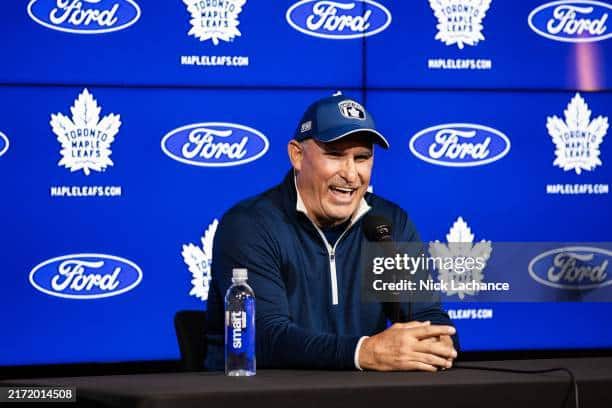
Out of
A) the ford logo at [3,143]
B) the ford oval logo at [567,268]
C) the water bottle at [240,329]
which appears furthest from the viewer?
the ford oval logo at [567,268]

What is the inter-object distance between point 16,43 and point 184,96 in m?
0.75

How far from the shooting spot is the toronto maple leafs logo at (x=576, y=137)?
15.2 ft

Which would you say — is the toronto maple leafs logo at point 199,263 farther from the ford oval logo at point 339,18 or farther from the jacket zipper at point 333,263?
the jacket zipper at point 333,263

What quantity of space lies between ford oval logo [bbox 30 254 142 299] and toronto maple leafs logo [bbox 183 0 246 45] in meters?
1.07

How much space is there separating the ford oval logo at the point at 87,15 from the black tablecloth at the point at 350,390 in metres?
2.48

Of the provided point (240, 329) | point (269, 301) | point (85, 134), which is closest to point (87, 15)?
point (85, 134)

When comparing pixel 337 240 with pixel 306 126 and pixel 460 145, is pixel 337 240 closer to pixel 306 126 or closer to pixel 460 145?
pixel 306 126

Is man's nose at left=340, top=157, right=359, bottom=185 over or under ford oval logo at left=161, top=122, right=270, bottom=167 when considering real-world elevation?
under

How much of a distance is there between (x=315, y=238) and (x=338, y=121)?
13.9 inches

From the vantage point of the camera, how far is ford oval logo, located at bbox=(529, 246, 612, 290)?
4.63 meters

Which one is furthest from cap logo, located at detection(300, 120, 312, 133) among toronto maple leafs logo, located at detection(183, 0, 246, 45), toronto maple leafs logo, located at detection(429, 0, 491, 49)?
toronto maple leafs logo, located at detection(429, 0, 491, 49)

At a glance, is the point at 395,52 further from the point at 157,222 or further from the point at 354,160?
the point at 354,160

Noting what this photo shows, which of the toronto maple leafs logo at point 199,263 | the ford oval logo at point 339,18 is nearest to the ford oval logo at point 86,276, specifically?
the toronto maple leafs logo at point 199,263

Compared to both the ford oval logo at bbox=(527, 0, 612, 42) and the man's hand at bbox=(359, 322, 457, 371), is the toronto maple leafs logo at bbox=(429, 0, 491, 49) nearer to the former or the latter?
the ford oval logo at bbox=(527, 0, 612, 42)
